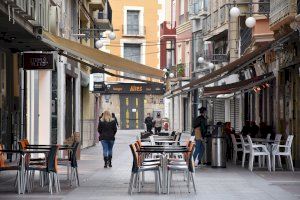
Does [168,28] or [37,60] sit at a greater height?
[168,28]

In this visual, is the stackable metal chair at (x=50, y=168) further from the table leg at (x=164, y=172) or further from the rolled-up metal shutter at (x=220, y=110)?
the rolled-up metal shutter at (x=220, y=110)

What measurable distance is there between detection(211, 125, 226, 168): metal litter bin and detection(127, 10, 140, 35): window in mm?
53374

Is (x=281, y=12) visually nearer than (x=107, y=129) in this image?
No

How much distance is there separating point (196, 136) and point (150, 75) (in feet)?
15.4

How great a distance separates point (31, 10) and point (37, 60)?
4.62 m

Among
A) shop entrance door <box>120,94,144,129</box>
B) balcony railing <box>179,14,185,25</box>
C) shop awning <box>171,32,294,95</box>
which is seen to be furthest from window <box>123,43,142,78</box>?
shop awning <box>171,32,294,95</box>

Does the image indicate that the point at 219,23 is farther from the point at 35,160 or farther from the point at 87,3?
the point at 35,160

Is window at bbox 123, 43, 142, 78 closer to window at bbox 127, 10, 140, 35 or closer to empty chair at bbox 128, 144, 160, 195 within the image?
window at bbox 127, 10, 140, 35

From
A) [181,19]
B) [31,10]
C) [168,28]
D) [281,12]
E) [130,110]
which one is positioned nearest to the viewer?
[31,10]

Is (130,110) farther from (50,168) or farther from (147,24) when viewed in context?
(50,168)

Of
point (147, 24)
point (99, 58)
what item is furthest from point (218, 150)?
point (147, 24)

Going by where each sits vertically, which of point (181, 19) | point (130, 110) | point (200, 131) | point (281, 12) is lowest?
point (200, 131)

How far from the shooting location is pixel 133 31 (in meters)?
77.8

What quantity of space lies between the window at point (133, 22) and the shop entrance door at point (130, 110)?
596 centimetres
